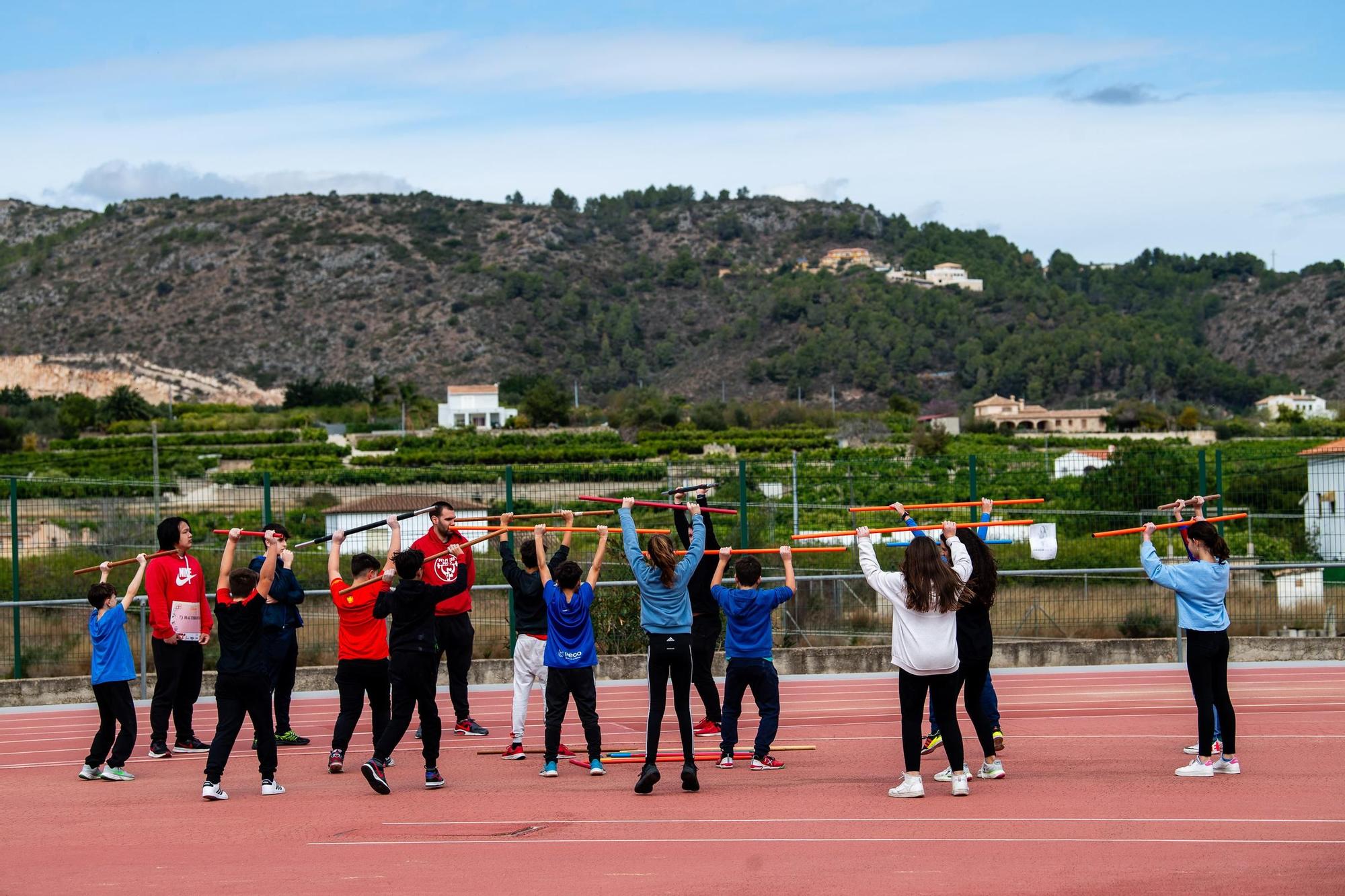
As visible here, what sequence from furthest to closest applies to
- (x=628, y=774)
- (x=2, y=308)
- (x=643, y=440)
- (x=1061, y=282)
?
(x=1061, y=282) < (x=2, y=308) < (x=643, y=440) < (x=628, y=774)

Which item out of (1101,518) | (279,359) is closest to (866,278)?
(279,359)

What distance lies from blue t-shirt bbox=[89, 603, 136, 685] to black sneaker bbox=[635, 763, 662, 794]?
389cm

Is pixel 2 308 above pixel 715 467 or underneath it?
above

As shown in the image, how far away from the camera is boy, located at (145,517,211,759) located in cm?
1120

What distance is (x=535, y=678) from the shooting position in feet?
36.4

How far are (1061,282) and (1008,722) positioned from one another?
18927 cm

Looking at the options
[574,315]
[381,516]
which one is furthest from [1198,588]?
[574,315]

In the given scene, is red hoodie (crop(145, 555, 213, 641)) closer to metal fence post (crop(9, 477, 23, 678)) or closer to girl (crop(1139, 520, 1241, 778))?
metal fence post (crop(9, 477, 23, 678))

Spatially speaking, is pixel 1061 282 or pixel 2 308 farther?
pixel 1061 282

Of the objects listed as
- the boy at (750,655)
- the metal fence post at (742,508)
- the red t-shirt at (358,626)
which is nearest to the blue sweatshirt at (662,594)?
the boy at (750,655)

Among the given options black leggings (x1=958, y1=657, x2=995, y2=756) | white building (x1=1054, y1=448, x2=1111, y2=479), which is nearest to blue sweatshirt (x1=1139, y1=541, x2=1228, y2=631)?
black leggings (x1=958, y1=657, x2=995, y2=756)

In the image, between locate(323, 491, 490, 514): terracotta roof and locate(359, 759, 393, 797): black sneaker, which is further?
locate(323, 491, 490, 514): terracotta roof

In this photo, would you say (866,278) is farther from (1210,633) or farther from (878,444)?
(1210,633)

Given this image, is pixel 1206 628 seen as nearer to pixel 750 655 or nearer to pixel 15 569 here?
pixel 750 655
